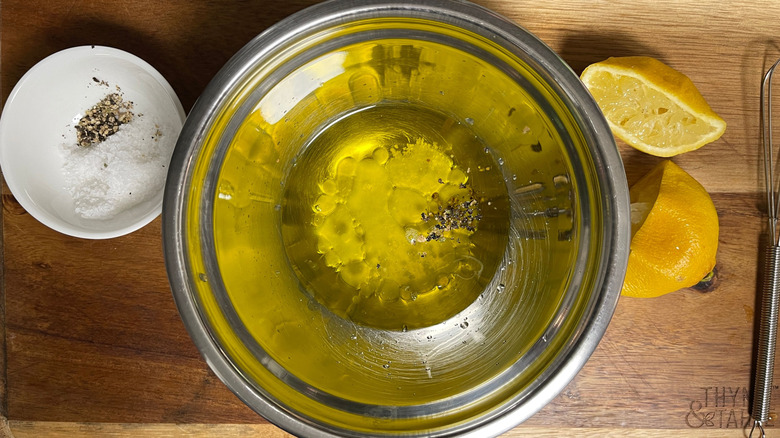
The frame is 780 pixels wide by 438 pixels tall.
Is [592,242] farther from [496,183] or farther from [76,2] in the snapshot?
[76,2]

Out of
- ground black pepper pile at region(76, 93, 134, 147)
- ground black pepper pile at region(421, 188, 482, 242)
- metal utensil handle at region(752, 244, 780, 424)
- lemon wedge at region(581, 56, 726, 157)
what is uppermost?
ground black pepper pile at region(76, 93, 134, 147)

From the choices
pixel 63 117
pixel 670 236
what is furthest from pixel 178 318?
pixel 670 236

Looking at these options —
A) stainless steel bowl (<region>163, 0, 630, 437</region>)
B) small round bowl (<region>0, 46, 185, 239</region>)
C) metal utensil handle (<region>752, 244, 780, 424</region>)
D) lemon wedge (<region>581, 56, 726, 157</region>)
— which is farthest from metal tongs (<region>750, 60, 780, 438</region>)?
small round bowl (<region>0, 46, 185, 239</region>)

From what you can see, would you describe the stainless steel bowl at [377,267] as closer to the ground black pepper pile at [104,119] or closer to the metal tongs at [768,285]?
the ground black pepper pile at [104,119]

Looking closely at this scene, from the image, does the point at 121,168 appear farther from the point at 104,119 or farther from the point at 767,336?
the point at 767,336

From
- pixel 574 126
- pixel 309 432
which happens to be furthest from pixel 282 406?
pixel 574 126

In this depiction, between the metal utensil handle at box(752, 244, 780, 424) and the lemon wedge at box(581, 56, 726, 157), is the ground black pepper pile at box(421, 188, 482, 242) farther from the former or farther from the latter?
the metal utensil handle at box(752, 244, 780, 424)
